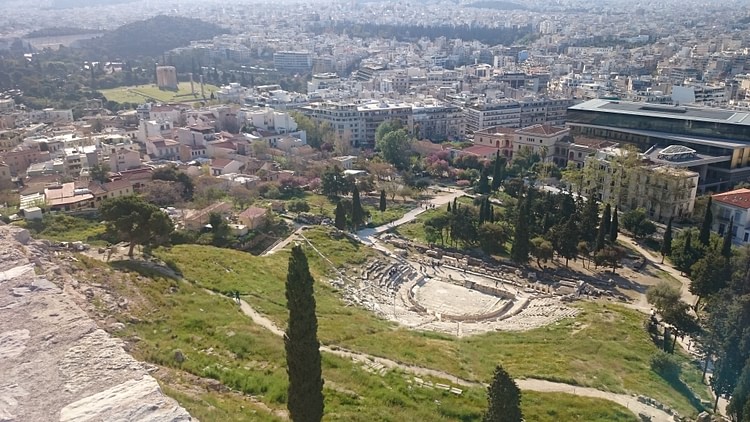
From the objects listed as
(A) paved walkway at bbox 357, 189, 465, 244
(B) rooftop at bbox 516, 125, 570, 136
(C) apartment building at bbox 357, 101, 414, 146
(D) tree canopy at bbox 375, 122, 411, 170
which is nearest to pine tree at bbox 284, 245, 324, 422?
(A) paved walkway at bbox 357, 189, 465, 244

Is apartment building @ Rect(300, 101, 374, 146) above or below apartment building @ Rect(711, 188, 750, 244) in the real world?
above

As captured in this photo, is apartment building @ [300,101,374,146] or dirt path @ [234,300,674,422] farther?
apartment building @ [300,101,374,146]

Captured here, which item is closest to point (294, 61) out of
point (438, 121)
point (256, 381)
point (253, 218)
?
point (438, 121)

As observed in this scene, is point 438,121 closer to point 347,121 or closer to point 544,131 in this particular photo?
point 347,121

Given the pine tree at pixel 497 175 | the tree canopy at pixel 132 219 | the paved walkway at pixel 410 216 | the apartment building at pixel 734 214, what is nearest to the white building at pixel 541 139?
the pine tree at pixel 497 175

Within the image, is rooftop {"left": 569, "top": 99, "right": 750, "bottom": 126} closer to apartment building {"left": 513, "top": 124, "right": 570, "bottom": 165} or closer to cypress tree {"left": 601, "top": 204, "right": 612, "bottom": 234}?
apartment building {"left": 513, "top": 124, "right": 570, "bottom": 165}

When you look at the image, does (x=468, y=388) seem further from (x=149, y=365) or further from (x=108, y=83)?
(x=108, y=83)

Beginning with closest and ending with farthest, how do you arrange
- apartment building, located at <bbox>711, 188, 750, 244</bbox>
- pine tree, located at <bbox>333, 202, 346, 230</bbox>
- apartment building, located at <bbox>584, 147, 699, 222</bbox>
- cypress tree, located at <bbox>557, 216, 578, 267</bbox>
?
1. cypress tree, located at <bbox>557, 216, 578, 267</bbox>
2. pine tree, located at <bbox>333, 202, 346, 230</bbox>
3. apartment building, located at <bbox>711, 188, 750, 244</bbox>
4. apartment building, located at <bbox>584, 147, 699, 222</bbox>
